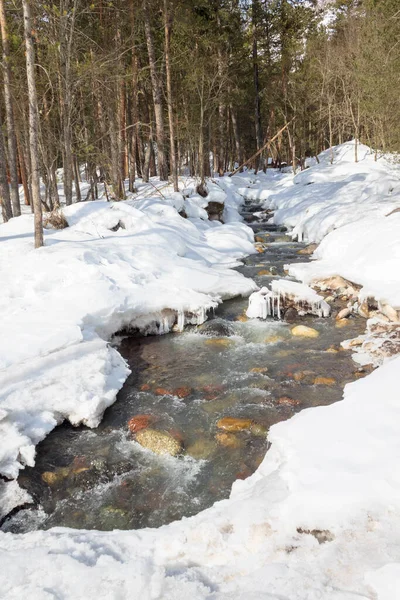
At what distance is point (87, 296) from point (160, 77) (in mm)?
14584

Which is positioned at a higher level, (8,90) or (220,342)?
(8,90)

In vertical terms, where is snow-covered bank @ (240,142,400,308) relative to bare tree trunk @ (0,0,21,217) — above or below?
below

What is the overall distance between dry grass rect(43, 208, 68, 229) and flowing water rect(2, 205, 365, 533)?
5.22 m

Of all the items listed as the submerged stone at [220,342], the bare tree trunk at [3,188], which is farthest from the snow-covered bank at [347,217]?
the bare tree trunk at [3,188]

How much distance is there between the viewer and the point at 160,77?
17312 millimetres

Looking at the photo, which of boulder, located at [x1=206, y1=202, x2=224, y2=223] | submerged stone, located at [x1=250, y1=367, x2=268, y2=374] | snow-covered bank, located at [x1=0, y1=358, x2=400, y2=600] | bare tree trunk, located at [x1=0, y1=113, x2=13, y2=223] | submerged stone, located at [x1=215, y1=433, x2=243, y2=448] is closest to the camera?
snow-covered bank, located at [x1=0, y1=358, x2=400, y2=600]

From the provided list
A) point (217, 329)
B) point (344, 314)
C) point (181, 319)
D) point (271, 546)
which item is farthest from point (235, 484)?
point (344, 314)

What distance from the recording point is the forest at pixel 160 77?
35.0 ft

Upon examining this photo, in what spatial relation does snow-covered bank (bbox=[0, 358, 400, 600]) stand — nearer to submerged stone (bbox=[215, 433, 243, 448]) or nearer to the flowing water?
the flowing water

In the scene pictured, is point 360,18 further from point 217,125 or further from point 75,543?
point 75,543

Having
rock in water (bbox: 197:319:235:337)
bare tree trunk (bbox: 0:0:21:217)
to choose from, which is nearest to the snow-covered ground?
rock in water (bbox: 197:319:235:337)

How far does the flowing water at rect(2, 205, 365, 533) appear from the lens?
350cm

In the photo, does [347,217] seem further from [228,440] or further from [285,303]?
[228,440]

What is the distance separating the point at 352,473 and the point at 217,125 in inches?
969
